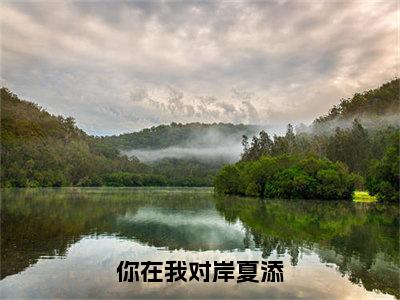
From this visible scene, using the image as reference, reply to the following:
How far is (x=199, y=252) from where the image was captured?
24.9 m

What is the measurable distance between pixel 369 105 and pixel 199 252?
173691 millimetres

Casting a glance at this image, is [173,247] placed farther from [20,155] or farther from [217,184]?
[20,155]

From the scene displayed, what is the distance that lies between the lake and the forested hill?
143 metres

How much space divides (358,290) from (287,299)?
3.45 m

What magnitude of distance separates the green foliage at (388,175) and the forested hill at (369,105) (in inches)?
4514

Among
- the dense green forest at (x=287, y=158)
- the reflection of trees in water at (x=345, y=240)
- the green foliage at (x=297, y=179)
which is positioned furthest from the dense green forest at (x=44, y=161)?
the reflection of trees in water at (x=345, y=240)

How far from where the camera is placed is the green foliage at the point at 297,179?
247 ft

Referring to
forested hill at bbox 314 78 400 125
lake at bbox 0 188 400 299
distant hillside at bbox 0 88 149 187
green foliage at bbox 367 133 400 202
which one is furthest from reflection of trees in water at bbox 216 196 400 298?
forested hill at bbox 314 78 400 125

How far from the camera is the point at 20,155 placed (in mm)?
147000

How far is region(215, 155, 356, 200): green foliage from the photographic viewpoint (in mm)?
75438

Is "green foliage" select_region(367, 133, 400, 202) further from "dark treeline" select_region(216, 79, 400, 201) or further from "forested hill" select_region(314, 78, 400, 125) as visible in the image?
"forested hill" select_region(314, 78, 400, 125)

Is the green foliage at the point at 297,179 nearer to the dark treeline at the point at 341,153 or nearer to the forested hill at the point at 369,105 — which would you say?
the dark treeline at the point at 341,153

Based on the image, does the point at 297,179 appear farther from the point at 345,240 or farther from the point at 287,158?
the point at 345,240

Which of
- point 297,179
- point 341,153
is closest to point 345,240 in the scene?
point 297,179
